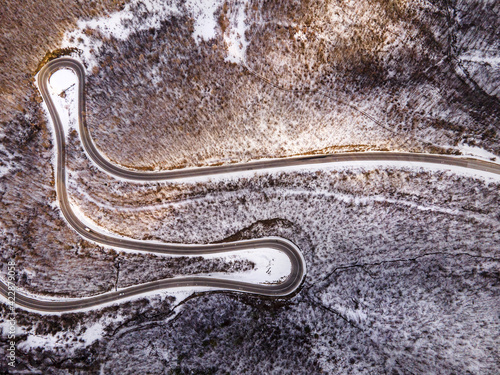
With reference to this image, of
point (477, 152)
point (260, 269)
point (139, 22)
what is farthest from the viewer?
point (260, 269)

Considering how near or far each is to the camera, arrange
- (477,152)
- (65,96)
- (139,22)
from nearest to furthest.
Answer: (139,22) → (65,96) → (477,152)

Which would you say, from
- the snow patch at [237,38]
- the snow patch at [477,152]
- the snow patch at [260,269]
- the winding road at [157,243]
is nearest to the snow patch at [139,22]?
the snow patch at [237,38]

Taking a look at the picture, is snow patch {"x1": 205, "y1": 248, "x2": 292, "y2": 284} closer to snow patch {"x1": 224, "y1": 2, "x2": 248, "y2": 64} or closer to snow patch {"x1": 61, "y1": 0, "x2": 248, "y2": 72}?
snow patch {"x1": 224, "y1": 2, "x2": 248, "y2": 64}

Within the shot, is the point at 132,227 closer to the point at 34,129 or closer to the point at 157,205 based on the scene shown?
the point at 157,205

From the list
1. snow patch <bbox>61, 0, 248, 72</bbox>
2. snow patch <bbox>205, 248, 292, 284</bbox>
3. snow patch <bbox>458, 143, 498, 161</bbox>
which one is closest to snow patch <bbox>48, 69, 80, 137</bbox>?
snow patch <bbox>61, 0, 248, 72</bbox>

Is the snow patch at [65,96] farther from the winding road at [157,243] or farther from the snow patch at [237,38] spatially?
the snow patch at [237,38]

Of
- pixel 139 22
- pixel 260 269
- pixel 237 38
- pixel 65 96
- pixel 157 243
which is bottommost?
pixel 260 269

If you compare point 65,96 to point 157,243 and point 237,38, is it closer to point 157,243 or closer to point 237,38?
point 157,243

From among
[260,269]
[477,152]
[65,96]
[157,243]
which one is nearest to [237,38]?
[65,96]
